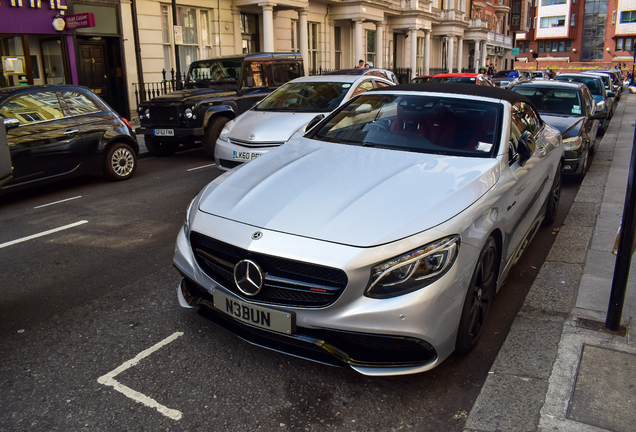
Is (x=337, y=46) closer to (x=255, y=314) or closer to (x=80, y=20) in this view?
(x=80, y=20)

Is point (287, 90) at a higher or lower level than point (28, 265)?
higher

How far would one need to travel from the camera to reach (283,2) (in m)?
20.9

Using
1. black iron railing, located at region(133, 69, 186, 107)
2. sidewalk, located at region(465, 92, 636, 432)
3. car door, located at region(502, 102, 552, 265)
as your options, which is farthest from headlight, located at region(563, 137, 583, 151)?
black iron railing, located at region(133, 69, 186, 107)

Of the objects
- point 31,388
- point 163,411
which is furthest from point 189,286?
point 31,388

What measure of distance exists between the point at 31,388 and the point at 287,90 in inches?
281

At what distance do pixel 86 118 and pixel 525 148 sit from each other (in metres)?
6.73

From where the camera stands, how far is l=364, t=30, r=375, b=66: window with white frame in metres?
31.1

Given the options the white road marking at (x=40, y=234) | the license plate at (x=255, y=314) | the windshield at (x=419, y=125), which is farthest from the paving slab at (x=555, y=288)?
the white road marking at (x=40, y=234)

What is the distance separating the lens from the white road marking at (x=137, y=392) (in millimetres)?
2824

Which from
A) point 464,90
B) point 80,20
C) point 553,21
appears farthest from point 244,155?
point 553,21

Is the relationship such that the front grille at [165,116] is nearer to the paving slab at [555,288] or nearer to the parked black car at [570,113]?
the parked black car at [570,113]

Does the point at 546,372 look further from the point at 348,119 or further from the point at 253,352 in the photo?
the point at 348,119

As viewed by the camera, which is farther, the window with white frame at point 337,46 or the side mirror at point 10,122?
the window with white frame at point 337,46

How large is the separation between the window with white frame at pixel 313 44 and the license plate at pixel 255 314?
24731mm
